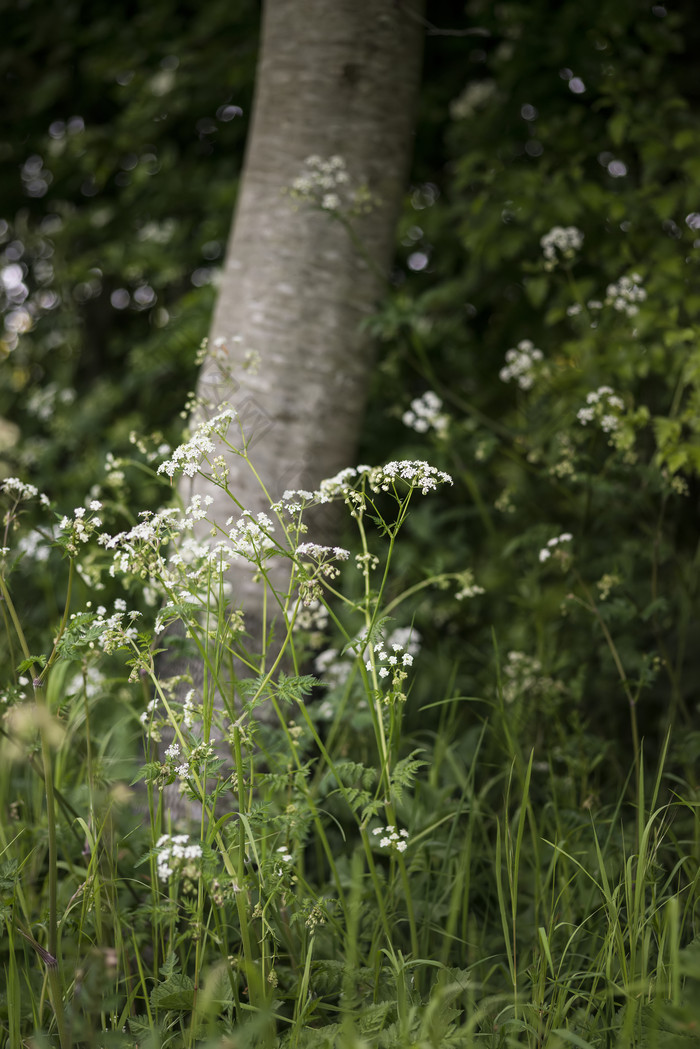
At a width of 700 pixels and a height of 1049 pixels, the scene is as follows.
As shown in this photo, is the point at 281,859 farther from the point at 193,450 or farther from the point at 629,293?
the point at 629,293

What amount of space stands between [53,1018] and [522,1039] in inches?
33.2

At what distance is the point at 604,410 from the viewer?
6.83ft

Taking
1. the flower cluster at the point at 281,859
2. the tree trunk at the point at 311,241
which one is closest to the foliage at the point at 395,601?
the flower cluster at the point at 281,859

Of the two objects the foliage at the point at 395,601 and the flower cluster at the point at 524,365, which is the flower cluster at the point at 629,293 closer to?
the foliage at the point at 395,601

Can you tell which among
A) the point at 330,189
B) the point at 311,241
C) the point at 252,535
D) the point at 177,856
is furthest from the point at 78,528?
the point at 330,189

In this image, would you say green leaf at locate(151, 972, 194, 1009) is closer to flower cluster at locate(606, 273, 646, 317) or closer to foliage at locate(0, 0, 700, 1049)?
foliage at locate(0, 0, 700, 1049)

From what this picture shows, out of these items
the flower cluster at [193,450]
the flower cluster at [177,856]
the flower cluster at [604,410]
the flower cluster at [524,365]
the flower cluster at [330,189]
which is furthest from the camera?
the flower cluster at [524,365]

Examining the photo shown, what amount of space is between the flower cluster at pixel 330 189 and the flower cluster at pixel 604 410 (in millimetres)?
917

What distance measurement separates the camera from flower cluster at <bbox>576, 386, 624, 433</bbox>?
1953mm

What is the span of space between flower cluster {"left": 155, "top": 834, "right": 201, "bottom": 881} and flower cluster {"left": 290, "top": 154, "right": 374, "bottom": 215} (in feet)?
5.70

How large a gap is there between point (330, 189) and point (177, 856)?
1966 millimetres

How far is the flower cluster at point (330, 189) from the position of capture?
2189 millimetres

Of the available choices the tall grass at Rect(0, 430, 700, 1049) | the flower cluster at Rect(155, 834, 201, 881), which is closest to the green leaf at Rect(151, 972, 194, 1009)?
the tall grass at Rect(0, 430, 700, 1049)

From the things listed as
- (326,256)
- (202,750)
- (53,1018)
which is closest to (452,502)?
(326,256)
